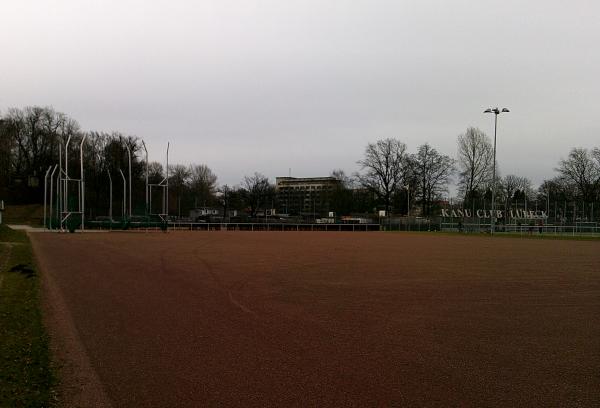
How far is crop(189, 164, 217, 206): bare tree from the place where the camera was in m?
123

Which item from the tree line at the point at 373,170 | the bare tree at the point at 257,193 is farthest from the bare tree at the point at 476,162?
the bare tree at the point at 257,193

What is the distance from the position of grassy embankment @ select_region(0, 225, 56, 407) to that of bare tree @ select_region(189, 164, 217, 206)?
110214mm

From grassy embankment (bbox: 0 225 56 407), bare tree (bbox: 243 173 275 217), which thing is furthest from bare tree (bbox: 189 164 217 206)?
grassy embankment (bbox: 0 225 56 407)

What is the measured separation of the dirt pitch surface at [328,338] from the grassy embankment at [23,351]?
31 cm

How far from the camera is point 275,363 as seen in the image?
6227 mm

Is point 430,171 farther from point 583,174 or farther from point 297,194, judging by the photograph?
point 297,194

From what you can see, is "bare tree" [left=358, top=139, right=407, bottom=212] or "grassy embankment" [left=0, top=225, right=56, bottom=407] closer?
"grassy embankment" [left=0, top=225, right=56, bottom=407]

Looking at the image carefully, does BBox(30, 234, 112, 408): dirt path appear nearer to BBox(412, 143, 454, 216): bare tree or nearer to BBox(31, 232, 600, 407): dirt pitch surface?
BBox(31, 232, 600, 407): dirt pitch surface

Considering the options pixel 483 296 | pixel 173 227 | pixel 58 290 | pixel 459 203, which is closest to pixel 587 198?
pixel 459 203

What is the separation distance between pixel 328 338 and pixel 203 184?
12123 centimetres

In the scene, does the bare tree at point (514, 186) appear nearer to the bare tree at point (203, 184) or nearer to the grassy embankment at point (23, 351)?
the bare tree at point (203, 184)

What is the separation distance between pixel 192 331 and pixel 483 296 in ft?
22.4

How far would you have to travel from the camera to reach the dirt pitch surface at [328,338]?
17.3ft

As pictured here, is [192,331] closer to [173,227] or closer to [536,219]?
[173,227]
